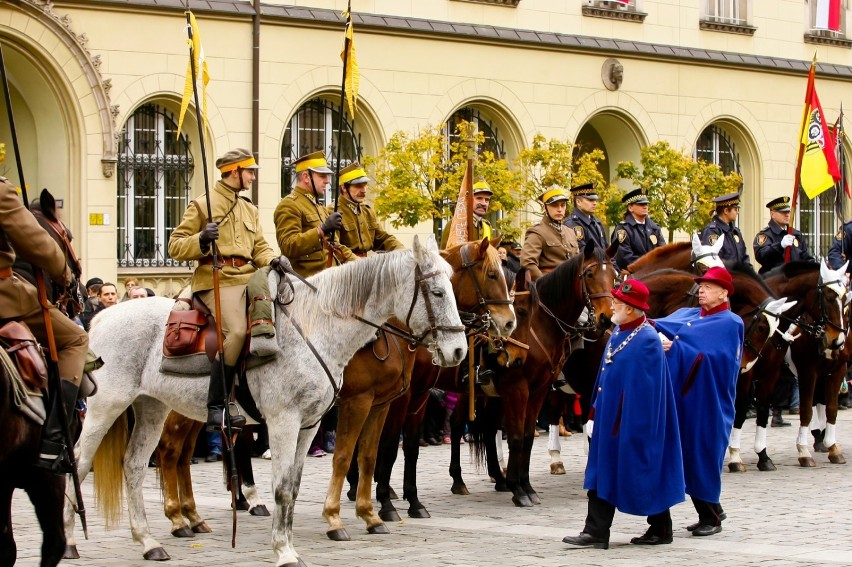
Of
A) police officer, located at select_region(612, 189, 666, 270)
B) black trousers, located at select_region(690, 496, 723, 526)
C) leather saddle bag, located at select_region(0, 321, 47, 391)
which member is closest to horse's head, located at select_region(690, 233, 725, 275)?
police officer, located at select_region(612, 189, 666, 270)

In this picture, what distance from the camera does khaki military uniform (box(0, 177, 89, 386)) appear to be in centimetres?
758

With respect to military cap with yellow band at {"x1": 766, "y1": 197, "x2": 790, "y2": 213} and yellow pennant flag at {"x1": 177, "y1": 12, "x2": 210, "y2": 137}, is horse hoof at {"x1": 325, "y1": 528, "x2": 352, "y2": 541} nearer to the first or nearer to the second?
yellow pennant flag at {"x1": 177, "y1": 12, "x2": 210, "y2": 137}

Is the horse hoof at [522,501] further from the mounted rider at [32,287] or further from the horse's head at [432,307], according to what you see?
the mounted rider at [32,287]

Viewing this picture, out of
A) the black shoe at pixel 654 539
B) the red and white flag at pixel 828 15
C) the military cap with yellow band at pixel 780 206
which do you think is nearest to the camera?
the black shoe at pixel 654 539

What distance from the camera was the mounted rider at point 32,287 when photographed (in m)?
7.60

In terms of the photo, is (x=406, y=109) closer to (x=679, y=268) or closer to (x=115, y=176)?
(x=115, y=176)

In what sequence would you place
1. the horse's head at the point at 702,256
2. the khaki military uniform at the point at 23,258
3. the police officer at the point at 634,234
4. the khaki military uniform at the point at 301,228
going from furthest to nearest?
the police officer at the point at 634,234
the horse's head at the point at 702,256
the khaki military uniform at the point at 301,228
the khaki military uniform at the point at 23,258

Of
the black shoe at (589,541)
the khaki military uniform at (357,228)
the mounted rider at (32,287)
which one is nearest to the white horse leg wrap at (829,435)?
the khaki military uniform at (357,228)

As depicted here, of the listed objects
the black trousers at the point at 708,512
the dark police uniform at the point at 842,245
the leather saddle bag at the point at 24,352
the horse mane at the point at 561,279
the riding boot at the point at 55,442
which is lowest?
the black trousers at the point at 708,512

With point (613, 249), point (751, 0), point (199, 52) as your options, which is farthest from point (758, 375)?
point (751, 0)

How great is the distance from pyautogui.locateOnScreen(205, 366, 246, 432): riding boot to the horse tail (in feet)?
3.10

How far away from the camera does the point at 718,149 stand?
32.2 m

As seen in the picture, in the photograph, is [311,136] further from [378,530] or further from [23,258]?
[23,258]

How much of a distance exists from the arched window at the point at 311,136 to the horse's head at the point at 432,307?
1528 centimetres
